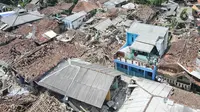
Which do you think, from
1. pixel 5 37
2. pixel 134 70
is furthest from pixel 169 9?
pixel 5 37

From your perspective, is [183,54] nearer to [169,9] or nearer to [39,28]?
[169,9]

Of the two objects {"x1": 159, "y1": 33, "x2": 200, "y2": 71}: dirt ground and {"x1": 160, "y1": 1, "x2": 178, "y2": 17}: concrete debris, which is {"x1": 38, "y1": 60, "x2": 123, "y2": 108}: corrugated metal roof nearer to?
{"x1": 159, "y1": 33, "x2": 200, "y2": 71}: dirt ground

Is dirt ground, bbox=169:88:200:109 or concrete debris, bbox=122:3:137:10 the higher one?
concrete debris, bbox=122:3:137:10

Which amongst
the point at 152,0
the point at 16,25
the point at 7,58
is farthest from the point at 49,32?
the point at 152,0

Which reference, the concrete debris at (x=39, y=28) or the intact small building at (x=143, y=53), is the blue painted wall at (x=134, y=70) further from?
the concrete debris at (x=39, y=28)

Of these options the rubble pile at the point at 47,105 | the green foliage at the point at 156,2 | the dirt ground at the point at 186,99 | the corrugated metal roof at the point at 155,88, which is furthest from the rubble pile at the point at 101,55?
the green foliage at the point at 156,2

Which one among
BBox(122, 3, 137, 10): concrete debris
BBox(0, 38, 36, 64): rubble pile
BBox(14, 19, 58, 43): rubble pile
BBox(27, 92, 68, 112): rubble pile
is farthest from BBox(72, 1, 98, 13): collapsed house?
BBox(27, 92, 68, 112): rubble pile

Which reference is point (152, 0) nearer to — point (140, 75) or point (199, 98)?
point (140, 75)
